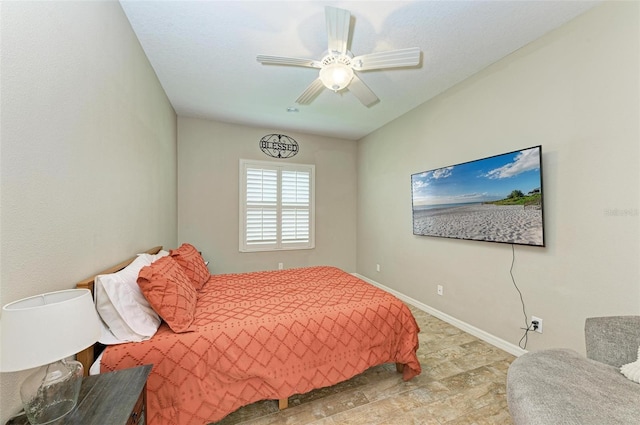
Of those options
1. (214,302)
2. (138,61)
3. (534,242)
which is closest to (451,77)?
(534,242)

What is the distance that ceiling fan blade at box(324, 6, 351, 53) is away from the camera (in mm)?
1528

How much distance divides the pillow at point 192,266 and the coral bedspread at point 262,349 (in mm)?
185

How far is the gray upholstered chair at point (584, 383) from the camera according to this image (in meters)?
1.04

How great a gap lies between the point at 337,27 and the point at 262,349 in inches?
82.8

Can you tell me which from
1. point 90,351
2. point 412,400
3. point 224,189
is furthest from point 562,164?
point 224,189

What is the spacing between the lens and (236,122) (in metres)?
4.17

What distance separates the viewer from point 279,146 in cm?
453

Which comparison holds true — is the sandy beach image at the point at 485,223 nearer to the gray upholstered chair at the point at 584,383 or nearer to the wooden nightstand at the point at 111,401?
the gray upholstered chair at the point at 584,383

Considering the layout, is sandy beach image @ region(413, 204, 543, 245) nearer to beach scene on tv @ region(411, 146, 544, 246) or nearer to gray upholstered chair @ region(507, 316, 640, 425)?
beach scene on tv @ region(411, 146, 544, 246)

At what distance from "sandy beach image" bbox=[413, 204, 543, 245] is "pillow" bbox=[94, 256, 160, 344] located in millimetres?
2921

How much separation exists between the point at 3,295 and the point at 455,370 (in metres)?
2.80

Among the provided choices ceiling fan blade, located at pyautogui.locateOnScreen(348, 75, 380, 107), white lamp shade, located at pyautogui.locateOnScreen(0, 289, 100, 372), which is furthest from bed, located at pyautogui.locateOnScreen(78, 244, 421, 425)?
ceiling fan blade, located at pyautogui.locateOnScreen(348, 75, 380, 107)

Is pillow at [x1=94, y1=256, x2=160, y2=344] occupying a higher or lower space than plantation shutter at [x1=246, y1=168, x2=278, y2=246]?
lower

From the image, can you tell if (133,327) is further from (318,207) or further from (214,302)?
(318,207)
